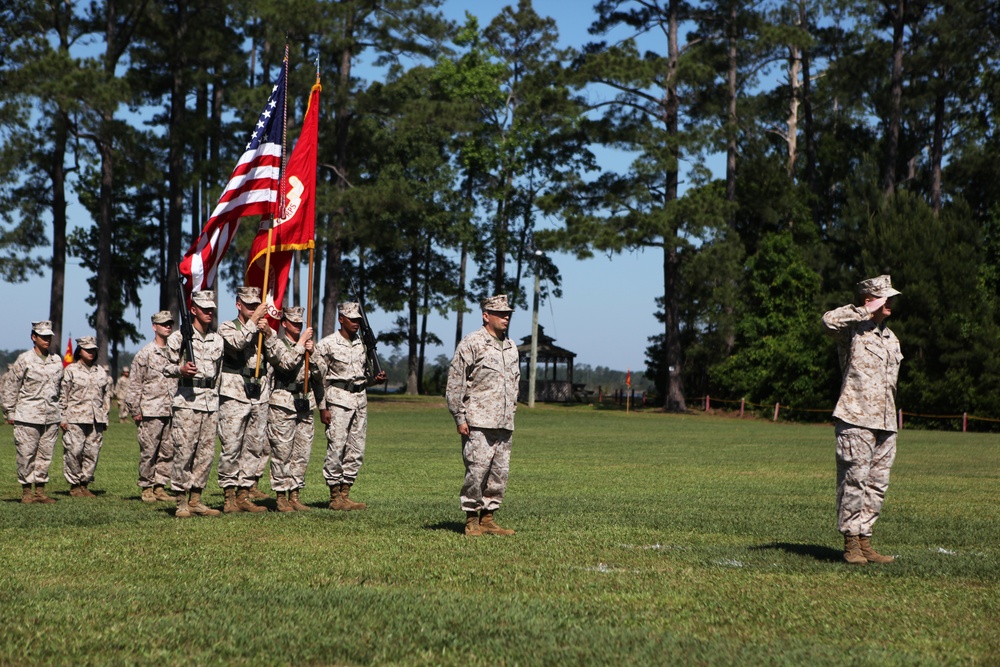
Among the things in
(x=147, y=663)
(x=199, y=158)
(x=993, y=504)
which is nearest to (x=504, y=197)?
(x=199, y=158)

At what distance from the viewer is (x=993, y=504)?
14.6 m

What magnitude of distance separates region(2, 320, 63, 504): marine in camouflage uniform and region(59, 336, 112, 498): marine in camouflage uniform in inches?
23.0

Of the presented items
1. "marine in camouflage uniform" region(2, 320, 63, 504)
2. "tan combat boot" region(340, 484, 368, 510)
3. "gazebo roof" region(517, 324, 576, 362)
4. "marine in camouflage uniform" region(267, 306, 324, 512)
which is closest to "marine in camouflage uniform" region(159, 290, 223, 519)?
"marine in camouflage uniform" region(267, 306, 324, 512)

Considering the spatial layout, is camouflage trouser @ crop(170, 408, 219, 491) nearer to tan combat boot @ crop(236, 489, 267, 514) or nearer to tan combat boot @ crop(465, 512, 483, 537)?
tan combat boot @ crop(236, 489, 267, 514)

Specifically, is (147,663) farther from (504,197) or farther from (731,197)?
(504,197)

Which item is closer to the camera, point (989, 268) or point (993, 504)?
point (993, 504)

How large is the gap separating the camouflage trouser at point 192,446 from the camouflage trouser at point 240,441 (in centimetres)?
14

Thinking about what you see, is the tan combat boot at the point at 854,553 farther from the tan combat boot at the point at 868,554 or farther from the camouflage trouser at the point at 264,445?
the camouflage trouser at the point at 264,445

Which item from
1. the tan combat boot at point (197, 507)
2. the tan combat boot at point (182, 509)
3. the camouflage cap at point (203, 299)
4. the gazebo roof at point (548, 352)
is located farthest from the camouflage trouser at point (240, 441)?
A: the gazebo roof at point (548, 352)

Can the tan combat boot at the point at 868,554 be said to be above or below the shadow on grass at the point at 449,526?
above

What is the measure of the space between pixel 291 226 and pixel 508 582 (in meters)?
8.09

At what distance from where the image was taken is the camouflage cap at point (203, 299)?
1206 centimetres

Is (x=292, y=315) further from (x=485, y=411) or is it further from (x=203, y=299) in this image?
(x=485, y=411)

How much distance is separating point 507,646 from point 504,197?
5793 centimetres
